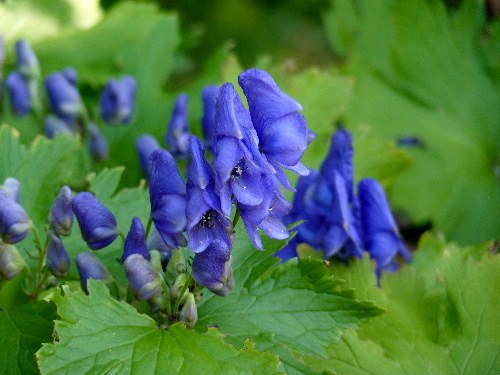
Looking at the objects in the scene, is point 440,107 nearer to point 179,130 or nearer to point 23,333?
point 179,130

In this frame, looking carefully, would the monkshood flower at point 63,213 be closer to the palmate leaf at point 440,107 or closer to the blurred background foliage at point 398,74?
the blurred background foliage at point 398,74

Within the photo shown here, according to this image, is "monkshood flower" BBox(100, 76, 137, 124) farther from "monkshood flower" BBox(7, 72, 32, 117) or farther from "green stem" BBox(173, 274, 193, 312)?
"green stem" BBox(173, 274, 193, 312)

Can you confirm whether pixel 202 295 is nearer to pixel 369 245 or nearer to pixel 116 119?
pixel 369 245

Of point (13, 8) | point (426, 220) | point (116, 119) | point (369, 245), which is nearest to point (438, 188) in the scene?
point (426, 220)

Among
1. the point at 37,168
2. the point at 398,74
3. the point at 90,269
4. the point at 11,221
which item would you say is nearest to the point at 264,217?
the point at 90,269

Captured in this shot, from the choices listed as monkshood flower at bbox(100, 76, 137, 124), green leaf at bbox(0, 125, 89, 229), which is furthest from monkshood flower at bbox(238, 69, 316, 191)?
monkshood flower at bbox(100, 76, 137, 124)

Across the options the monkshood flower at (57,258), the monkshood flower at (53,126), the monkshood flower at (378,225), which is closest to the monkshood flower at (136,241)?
the monkshood flower at (57,258)
